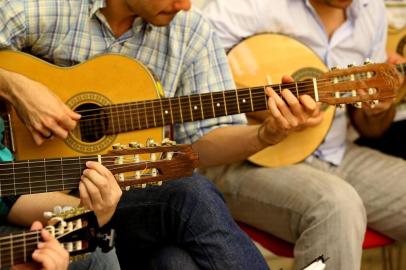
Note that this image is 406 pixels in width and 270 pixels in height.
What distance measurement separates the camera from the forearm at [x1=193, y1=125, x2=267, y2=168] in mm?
1755

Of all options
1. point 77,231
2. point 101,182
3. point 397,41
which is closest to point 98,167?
point 101,182

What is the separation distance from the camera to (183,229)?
1.49 meters

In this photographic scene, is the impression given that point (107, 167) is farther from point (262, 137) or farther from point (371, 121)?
point (371, 121)

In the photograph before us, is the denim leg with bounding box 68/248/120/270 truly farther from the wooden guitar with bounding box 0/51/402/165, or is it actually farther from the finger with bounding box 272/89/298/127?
the finger with bounding box 272/89/298/127

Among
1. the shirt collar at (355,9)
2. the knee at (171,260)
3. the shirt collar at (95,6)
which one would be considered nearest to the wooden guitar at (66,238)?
the knee at (171,260)

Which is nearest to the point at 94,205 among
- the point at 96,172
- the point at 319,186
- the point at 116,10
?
the point at 96,172

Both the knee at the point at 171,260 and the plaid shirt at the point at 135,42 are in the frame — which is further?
the plaid shirt at the point at 135,42

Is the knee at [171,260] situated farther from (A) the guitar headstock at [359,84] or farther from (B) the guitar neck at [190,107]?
(A) the guitar headstock at [359,84]

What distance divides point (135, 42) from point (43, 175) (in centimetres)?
54

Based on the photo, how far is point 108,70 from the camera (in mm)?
1628

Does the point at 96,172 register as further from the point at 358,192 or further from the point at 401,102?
the point at 401,102

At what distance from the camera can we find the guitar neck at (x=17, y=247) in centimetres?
114

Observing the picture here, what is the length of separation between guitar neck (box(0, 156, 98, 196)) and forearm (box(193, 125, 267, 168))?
503mm

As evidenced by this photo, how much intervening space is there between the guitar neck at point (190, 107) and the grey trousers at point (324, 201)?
29 centimetres
